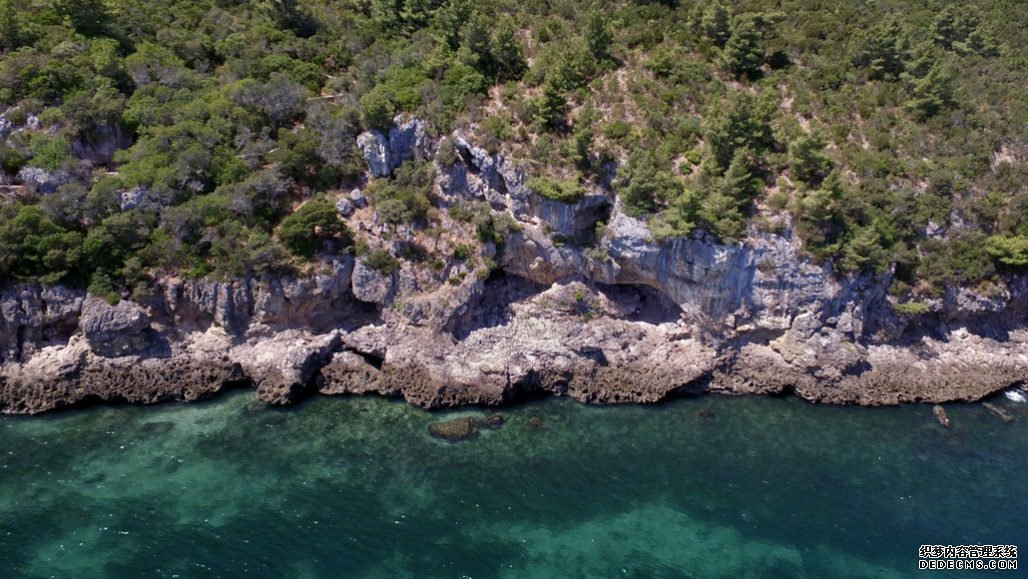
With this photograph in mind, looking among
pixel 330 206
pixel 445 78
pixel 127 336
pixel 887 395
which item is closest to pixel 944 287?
pixel 887 395

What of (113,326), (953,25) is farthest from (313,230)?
(953,25)

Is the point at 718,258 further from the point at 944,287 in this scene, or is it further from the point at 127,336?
the point at 127,336

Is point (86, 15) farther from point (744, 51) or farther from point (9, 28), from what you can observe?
point (744, 51)

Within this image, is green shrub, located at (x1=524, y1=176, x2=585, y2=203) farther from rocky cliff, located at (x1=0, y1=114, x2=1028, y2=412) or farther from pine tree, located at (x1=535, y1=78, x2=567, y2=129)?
pine tree, located at (x1=535, y1=78, x2=567, y2=129)

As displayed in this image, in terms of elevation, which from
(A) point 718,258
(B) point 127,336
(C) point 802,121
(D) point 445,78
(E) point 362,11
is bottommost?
(B) point 127,336

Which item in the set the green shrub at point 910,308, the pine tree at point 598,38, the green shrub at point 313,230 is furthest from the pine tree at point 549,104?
the green shrub at point 910,308

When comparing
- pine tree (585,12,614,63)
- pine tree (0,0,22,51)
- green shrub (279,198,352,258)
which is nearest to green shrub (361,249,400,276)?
green shrub (279,198,352,258)

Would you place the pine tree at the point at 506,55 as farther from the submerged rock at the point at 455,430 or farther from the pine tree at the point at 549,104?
the submerged rock at the point at 455,430
